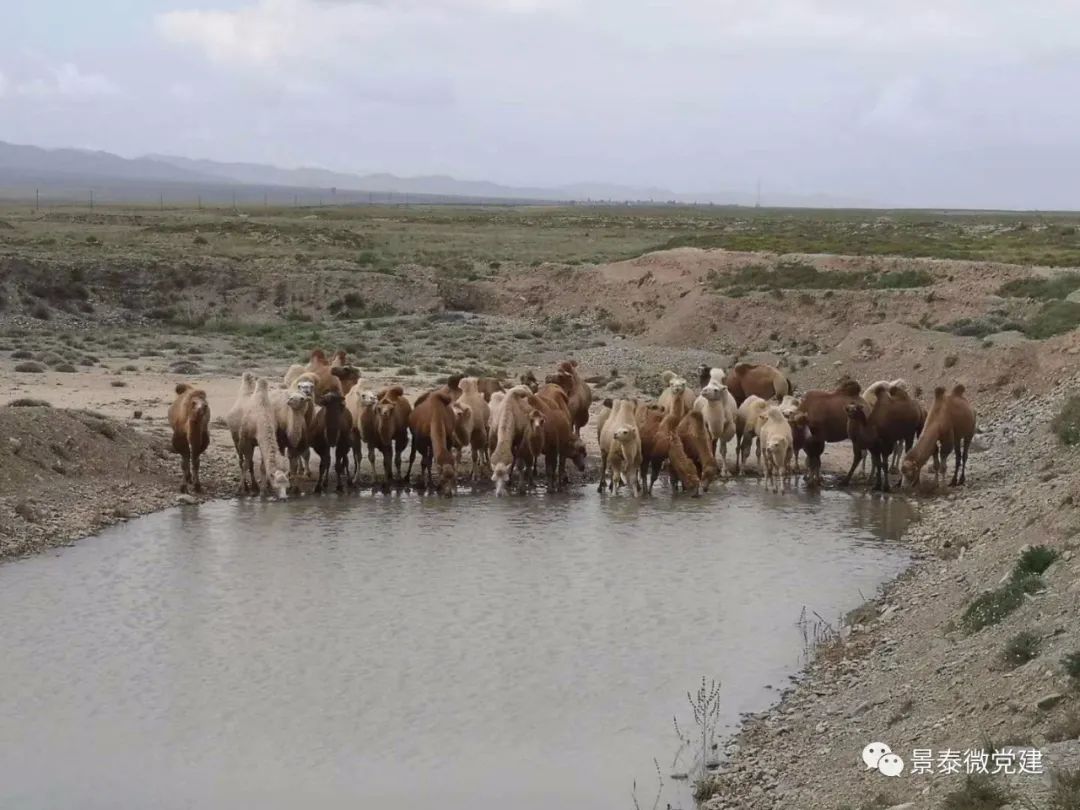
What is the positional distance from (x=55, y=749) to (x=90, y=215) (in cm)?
8596

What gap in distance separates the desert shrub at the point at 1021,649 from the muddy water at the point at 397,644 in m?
2.26

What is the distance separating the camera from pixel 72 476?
19266mm

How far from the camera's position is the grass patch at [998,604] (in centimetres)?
1143

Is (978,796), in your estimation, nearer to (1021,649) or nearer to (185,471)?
(1021,649)

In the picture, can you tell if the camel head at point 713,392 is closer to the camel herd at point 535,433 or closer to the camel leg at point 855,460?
the camel herd at point 535,433

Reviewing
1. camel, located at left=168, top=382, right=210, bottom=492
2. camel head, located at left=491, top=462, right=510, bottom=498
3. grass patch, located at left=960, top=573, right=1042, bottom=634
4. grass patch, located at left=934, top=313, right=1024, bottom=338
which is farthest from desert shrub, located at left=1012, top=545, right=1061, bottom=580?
grass patch, located at left=934, top=313, right=1024, bottom=338

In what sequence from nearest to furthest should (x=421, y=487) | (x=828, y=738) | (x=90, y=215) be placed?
1. (x=828, y=738)
2. (x=421, y=487)
3. (x=90, y=215)

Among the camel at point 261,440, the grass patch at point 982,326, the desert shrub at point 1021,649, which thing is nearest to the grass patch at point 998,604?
the desert shrub at point 1021,649

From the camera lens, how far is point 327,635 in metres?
13.6

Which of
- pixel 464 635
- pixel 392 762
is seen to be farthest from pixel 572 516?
pixel 392 762

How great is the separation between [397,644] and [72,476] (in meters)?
7.84

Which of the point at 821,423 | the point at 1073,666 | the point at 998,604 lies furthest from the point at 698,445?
the point at 1073,666

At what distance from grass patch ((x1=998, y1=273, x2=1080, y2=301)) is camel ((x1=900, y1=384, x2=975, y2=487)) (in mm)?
15048

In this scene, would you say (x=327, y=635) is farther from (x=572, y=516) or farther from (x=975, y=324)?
(x=975, y=324)
